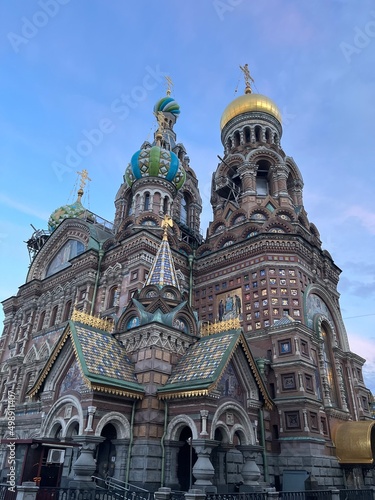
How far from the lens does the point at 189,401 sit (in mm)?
13242

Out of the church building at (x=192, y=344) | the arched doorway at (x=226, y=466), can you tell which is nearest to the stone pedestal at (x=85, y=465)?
the church building at (x=192, y=344)

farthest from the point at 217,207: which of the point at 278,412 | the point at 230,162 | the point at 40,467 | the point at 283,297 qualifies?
the point at 40,467

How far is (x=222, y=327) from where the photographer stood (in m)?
16.3

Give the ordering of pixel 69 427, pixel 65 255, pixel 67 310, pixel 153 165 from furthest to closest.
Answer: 1. pixel 65 255
2. pixel 153 165
3. pixel 67 310
4. pixel 69 427

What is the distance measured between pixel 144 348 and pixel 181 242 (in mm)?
14826

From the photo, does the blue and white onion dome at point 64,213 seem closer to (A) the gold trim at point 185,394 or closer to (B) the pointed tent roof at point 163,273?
(B) the pointed tent roof at point 163,273

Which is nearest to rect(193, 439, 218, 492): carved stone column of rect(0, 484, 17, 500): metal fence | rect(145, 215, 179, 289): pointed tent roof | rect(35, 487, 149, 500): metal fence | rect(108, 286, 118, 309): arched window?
rect(35, 487, 149, 500): metal fence

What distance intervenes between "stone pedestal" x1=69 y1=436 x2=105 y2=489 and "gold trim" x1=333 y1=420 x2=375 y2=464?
43.1ft

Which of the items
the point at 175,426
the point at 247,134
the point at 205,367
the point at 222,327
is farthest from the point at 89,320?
the point at 247,134

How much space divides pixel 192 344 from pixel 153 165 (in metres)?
16.3

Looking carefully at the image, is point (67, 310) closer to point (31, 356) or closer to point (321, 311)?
point (31, 356)

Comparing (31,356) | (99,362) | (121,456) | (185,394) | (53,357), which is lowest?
(121,456)

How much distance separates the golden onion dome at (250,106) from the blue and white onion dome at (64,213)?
16.1 meters

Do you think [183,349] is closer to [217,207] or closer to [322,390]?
[322,390]
